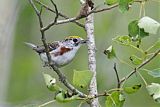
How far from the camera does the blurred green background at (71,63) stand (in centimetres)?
399

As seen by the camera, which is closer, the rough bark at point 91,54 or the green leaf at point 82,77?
the green leaf at point 82,77

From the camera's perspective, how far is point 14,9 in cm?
368

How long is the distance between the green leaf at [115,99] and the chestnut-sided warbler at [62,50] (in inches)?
25.8

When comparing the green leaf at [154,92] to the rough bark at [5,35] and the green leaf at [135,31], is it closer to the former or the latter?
the green leaf at [135,31]

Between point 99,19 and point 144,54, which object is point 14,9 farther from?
point 144,54

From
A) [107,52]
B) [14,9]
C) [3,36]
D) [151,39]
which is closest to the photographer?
[107,52]

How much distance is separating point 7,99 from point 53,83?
280cm

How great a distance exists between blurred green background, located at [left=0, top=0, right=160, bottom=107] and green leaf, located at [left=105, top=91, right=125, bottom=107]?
225 centimetres

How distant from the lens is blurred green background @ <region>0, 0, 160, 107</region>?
3988 millimetres

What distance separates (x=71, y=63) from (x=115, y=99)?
2530 millimetres

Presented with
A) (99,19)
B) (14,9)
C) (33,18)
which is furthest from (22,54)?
(14,9)

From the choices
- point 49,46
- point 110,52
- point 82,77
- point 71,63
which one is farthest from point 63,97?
point 71,63

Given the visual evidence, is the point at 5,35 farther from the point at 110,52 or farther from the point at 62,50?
the point at 110,52

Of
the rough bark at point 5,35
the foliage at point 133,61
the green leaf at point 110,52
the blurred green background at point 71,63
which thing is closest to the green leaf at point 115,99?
the foliage at point 133,61
